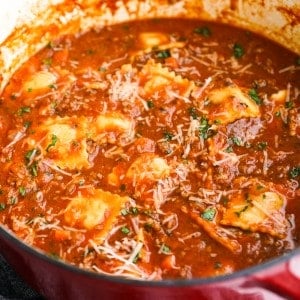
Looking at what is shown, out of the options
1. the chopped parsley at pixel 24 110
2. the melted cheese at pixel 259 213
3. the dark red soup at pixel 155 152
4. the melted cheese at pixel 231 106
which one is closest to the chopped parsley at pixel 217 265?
the dark red soup at pixel 155 152

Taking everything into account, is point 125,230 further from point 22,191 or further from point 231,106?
point 231,106

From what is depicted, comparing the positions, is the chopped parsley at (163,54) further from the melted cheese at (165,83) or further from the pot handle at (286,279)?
the pot handle at (286,279)

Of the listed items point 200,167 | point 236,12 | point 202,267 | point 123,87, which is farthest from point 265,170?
A: point 236,12

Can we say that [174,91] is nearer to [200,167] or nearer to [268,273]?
[200,167]

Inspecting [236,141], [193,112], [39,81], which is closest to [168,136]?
[193,112]

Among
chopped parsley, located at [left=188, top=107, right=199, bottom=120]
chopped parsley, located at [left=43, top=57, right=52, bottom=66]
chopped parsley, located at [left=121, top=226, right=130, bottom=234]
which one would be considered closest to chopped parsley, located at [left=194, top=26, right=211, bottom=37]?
chopped parsley, located at [left=188, top=107, right=199, bottom=120]
